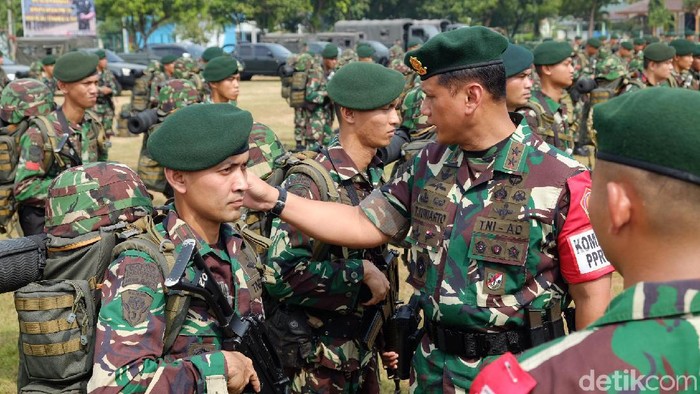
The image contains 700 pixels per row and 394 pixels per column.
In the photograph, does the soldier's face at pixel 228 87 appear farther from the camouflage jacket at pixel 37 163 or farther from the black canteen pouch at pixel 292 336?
the black canteen pouch at pixel 292 336

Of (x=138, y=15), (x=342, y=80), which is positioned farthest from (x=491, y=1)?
(x=342, y=80)

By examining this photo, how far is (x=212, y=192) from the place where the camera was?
3025 mm

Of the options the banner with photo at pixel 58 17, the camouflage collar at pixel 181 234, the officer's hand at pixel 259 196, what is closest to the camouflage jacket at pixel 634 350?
the camouflage collar at pixel 181 234

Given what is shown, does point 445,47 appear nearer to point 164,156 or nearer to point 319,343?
point 164,156

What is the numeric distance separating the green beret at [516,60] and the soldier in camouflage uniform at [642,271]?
13.5 ft

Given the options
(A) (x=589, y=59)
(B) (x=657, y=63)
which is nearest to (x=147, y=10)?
(A) (x=589, y=59)

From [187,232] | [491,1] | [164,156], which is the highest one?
[164,156]

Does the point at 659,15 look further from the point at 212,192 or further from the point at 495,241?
the point at 212,192

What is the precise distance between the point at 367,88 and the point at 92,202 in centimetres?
148

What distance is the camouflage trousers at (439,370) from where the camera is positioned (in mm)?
3105

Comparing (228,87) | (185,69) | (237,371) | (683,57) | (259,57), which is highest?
(237,371)

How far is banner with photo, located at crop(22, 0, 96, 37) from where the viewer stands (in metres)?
43.8

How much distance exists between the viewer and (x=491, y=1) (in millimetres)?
62688

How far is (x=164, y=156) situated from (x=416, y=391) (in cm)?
129
